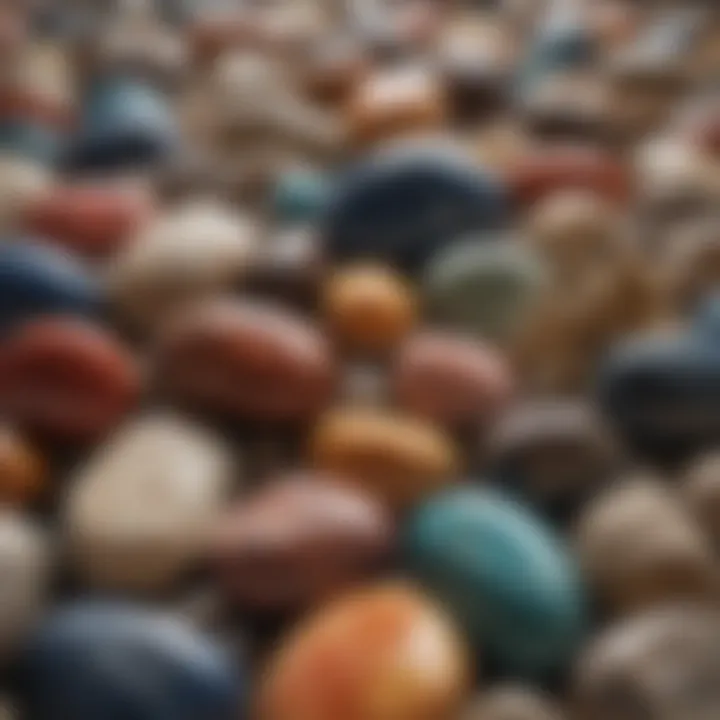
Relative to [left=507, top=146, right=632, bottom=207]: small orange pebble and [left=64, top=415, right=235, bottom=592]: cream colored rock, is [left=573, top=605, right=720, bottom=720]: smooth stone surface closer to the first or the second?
[left=64, top=415, right=235, bottom=592]: cream colored rock

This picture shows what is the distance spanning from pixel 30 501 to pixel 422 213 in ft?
0.60

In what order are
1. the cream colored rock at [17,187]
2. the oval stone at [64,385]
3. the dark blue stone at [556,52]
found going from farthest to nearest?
the dark blue stone at [556,52]
the cream colored rock at [17,187]
the oval stone at [64,385]

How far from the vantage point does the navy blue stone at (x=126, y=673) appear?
0.32 m

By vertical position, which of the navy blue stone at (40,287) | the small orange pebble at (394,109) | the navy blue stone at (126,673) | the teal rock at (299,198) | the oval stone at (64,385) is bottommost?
the navy blue stone at (126,673)

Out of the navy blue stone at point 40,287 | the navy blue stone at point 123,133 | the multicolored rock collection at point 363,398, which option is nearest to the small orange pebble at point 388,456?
the multicolored rock collection at point 363,398

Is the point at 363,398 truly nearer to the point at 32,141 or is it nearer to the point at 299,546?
the point at 299,546

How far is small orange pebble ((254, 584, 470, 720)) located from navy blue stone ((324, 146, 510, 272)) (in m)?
0.19

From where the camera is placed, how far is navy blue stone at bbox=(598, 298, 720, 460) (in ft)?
1.34

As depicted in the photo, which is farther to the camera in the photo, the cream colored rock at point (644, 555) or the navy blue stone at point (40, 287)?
the navy blue stone at point (40, 287)

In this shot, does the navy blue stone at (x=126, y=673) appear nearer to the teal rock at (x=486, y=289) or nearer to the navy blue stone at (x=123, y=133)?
the teal rock at (x=486, y=289)

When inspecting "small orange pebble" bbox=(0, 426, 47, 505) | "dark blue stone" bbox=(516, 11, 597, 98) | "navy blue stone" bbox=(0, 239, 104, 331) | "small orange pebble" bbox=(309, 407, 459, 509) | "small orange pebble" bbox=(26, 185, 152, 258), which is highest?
"dark blue stone" bbox=(516, 11, 597, 98)

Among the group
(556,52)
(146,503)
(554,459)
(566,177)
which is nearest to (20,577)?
(146,503)

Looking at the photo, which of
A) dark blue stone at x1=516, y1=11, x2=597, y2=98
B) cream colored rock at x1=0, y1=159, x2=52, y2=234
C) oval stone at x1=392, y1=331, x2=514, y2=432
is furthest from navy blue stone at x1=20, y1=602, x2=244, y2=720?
dark blue stone at x1=516, y1=11, x2=597, y2=98

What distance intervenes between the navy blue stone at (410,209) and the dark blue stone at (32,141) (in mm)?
136
